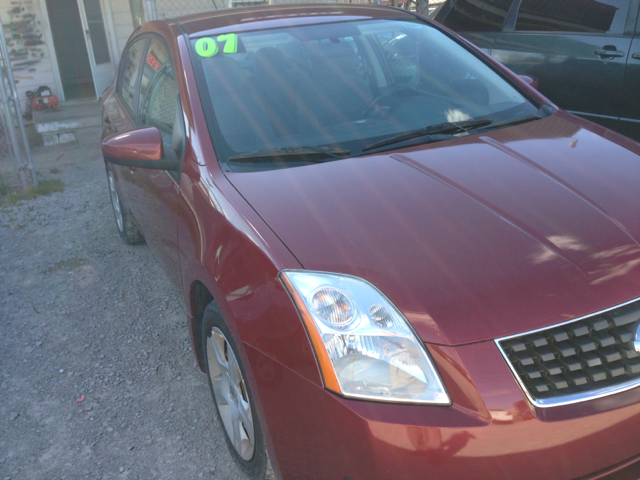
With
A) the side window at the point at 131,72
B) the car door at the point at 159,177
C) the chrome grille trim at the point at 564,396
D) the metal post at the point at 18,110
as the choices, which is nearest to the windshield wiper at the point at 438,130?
the car door at the point at 159,177

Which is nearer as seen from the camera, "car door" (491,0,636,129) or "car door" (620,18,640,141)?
"car door" (620,18,640,141)

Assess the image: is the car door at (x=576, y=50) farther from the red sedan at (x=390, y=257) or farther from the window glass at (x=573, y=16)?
the red sedan at (x=390, y=257)

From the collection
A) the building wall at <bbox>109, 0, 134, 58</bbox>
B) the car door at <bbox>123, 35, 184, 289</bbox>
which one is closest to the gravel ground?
the car door at <bbox>123, 35, 184, 289</bbox>

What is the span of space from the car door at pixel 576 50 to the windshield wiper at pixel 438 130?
2469mm

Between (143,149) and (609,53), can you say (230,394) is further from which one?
(609,53)

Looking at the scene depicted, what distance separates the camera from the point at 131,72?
392cm

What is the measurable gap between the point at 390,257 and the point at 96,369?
80.5 inches

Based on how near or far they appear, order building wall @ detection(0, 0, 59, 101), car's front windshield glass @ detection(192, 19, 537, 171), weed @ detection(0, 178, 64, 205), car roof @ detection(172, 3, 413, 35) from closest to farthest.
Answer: car's front windshield glass @ detection(192, 19, 537, 171) → car roof @ detection(172, 3, 413, 35) → weed @ detection(0, 178, 64, 205) → building wall @ detection(0, 0, 59, 101)

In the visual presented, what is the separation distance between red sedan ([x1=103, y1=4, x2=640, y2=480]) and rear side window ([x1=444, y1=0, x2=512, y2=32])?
264cm

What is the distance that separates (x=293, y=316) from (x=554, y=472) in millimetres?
752

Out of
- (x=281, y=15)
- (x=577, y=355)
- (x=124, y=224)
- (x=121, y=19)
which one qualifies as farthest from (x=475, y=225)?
(x=121, y=19)

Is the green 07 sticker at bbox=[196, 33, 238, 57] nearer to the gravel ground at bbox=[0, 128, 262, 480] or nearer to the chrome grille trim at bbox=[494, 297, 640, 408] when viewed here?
the gravel ground at bbox=[0, 128, 262, 480]

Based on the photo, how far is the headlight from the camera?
4.66ft

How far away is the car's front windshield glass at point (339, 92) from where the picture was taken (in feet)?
7.70
